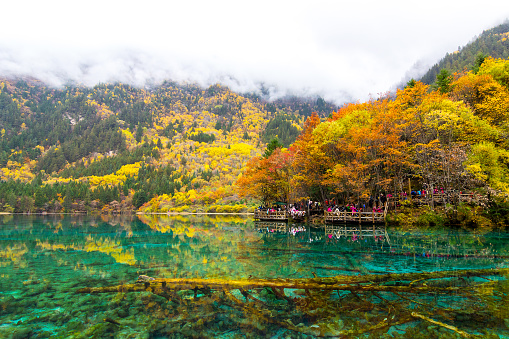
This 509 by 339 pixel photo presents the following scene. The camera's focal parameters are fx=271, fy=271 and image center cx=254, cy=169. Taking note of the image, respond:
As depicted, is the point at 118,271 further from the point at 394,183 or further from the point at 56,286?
the point at 394,183

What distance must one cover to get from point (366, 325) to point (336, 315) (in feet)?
2.67

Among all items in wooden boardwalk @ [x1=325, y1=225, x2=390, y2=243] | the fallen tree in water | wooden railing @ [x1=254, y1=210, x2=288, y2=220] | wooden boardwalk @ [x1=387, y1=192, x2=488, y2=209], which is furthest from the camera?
wooden railing @ [x1=254, y1=210, x2=288, y2=220]

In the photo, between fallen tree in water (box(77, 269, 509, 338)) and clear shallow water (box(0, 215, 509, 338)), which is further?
fallen tree in water (box(77, 269, 509, 338))

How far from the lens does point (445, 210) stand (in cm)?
2945

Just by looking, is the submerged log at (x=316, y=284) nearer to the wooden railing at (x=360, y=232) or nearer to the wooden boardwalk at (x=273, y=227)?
the wooden railing at (x=360, y=232)

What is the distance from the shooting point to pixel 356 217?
32625mm

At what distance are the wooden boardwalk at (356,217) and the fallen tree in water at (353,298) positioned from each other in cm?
2099

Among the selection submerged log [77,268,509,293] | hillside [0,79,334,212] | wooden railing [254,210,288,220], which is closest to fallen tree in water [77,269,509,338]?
submerged log [77,268,509,293]

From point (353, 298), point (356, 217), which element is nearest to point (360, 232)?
point (356, 217)

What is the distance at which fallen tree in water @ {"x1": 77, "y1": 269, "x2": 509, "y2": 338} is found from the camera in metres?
6.66

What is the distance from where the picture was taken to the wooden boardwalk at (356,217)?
106ft

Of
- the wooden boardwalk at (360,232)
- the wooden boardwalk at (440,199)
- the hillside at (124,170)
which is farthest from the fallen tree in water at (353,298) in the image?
the hillside at (124,170)

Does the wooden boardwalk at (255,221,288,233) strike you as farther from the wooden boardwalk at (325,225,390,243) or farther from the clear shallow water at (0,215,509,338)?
the clear shallow water at (0,215,509,338)

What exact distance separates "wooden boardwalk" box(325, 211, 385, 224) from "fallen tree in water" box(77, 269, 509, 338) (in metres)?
21.0
